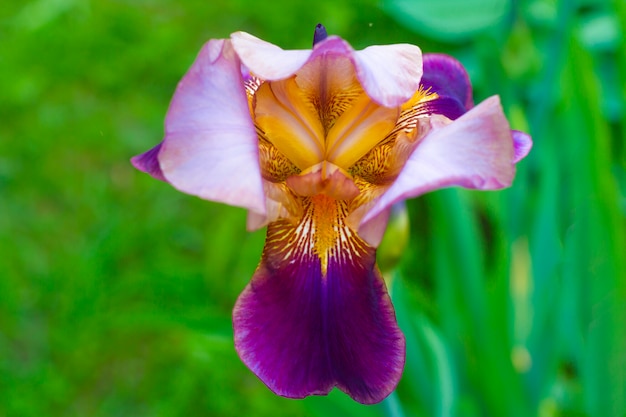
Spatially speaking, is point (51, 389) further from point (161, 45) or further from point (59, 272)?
point (161, 45)

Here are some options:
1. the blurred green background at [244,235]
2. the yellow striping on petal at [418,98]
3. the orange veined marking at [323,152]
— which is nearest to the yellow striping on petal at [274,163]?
the orange veined marking at [323,152]

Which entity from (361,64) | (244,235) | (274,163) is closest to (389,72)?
(361,64)

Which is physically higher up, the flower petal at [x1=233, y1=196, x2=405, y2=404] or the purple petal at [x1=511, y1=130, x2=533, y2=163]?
the purple petal at [x1=511, y1=130, x2=533, y2=163]

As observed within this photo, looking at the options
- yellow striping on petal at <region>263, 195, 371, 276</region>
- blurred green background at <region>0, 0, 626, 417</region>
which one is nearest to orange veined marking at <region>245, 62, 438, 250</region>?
yellow striping on petal at <region>263, 195, 371, 276</region>

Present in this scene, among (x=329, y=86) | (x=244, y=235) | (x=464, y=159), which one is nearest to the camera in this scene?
(x=464, y=159)

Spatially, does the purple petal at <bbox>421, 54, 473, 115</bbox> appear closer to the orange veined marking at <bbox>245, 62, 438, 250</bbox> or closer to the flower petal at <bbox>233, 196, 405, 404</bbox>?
the orange veined marking at <bbox>245, 62, 438, 250</bbox>

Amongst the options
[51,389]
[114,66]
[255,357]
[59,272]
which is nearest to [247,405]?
[51,389]

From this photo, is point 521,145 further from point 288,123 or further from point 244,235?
point 244,235
